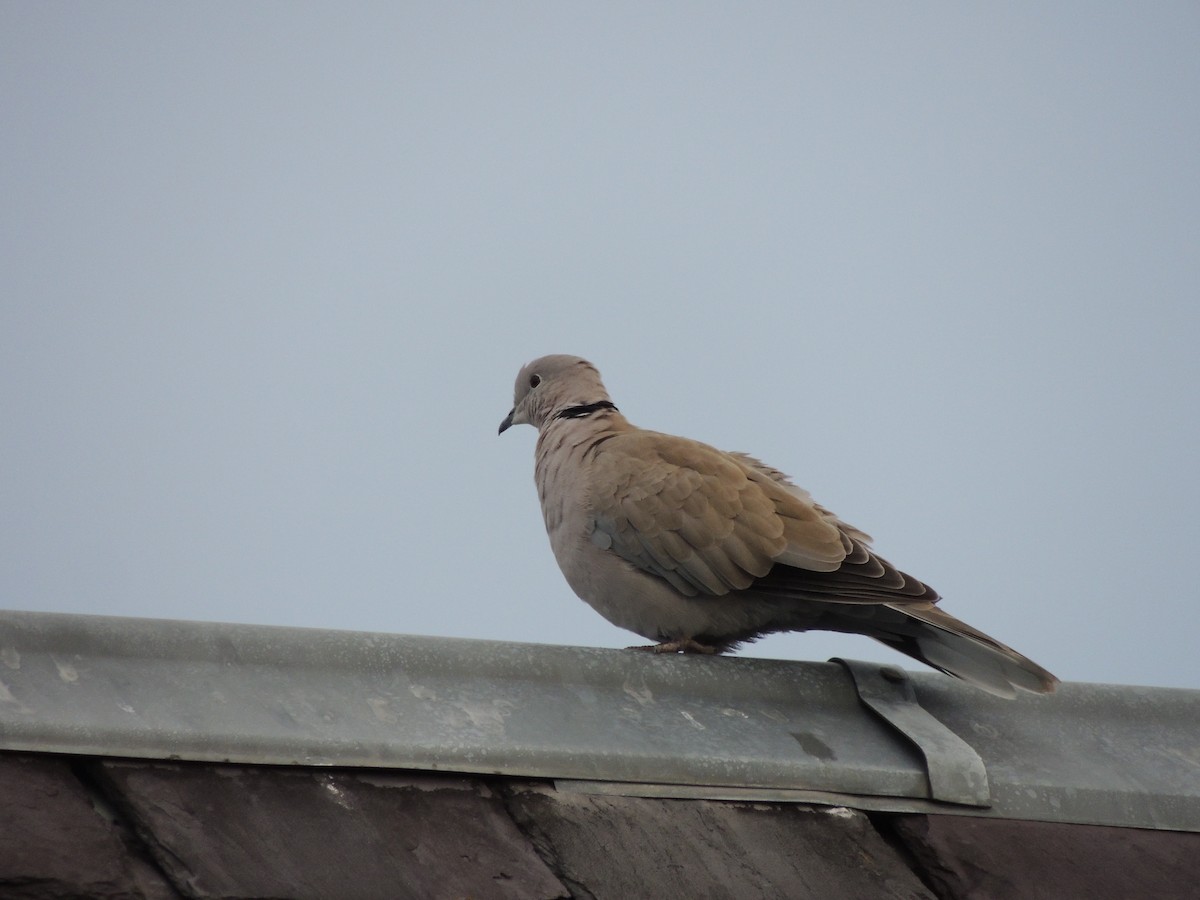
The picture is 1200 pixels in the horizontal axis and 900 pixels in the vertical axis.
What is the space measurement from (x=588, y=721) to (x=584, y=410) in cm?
250

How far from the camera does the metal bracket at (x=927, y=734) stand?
2.11m

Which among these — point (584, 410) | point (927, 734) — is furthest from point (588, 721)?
point (584, 410)

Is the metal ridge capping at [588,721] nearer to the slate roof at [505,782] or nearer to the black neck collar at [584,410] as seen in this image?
the slate roof at [505,782]

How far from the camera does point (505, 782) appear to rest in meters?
1.94

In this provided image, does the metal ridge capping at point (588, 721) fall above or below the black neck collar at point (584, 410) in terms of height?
below

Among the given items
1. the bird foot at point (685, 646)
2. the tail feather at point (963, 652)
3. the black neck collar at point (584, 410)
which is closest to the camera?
the tail feather at point (963, 652)

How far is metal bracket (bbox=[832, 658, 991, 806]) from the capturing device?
2.11 meters

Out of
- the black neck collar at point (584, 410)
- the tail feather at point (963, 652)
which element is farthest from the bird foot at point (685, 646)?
the black neck collar at point (584, 410)

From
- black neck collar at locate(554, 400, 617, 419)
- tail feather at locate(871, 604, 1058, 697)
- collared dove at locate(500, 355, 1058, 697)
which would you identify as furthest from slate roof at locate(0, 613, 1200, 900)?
black neck collar at locate(554, 400, 617, 419)

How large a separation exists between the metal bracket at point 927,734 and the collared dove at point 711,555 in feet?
1.35

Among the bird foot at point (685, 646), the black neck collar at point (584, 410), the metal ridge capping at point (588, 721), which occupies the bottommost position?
the bird foot at point (685, 646)

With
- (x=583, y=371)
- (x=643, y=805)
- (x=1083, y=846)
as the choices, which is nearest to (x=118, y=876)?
(x=643, y=805)

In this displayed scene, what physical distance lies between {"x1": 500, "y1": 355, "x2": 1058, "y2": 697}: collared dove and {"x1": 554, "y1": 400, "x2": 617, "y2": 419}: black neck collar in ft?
1.19

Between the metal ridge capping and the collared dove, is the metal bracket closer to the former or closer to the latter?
the metal ridge capping
